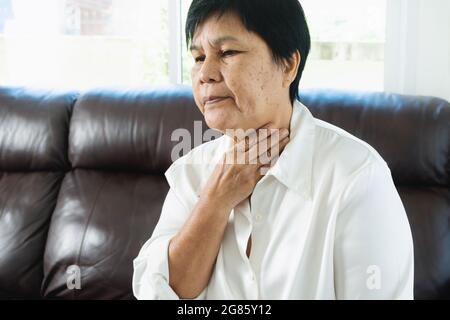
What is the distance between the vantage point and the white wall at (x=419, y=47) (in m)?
2.10

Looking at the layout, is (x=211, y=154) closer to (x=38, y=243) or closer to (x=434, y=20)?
(x=38, y=243)

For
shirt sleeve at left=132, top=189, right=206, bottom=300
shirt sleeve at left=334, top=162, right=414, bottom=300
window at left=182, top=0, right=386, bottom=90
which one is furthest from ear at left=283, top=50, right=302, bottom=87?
window at left=182, top=0, right=386, bottom=90

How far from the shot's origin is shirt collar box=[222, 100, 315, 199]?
4.07 feet

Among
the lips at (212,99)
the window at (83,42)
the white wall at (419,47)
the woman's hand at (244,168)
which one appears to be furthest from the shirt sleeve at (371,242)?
the window at (83,42)

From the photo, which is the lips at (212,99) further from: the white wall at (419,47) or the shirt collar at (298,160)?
the white wall at (419,47)

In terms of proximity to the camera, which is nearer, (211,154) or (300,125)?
(300,125)

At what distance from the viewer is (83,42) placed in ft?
8.47

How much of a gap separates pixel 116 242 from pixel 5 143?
631mm

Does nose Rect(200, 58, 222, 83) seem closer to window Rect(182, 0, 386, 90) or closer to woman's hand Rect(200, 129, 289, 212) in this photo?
woman's hand Rect(200, 129, 289, 212)

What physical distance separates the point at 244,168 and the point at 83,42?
5.03 ft

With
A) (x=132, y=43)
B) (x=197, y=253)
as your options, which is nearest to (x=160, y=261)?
(x=197, y=253)

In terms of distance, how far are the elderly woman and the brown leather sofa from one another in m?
0.62

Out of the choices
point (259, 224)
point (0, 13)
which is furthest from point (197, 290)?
point (0, 13)
